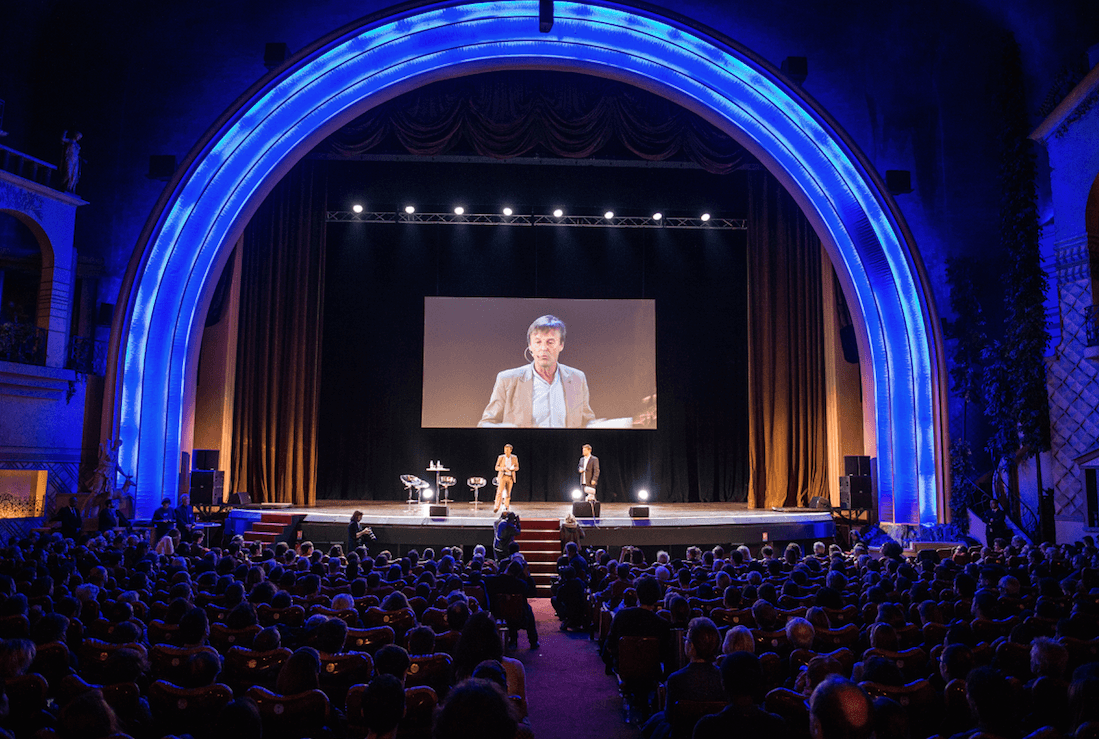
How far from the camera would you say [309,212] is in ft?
62.3

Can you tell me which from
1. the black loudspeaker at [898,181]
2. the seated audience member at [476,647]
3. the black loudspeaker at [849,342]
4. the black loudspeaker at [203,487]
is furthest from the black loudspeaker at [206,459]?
the black loudspeaker at [898,181]

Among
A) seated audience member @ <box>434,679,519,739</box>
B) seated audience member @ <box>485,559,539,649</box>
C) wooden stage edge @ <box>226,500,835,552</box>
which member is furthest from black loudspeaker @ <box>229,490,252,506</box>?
seated audience member @ <box>434,679,519,739</box>

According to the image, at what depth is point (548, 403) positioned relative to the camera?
62.6 ft

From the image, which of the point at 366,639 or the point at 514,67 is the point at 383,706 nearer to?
the point at 366,639

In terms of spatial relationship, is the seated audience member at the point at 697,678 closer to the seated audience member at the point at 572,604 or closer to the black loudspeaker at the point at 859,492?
the seated audience member at the point at 572,604

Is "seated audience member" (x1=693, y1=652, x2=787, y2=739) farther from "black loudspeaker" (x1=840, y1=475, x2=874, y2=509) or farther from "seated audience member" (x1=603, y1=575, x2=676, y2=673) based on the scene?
"black loudspeaker" (x1=840, y1=475, x2=874, y2=509)

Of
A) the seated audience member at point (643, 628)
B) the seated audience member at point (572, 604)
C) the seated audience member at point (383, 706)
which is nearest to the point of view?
the seated audience member at point (383, 706)

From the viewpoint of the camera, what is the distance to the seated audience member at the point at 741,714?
3.02 meters

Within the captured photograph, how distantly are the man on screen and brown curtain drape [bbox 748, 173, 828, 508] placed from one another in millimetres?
4335

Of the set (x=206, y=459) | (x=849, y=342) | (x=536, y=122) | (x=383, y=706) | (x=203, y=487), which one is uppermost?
(x=536, y=122)


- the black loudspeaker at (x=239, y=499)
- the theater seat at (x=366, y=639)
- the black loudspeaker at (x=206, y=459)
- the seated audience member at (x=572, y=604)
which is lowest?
the seated audience member at (x=572, y=604)

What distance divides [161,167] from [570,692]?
40.5ft

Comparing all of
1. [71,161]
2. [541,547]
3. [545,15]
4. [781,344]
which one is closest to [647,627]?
[541,547]

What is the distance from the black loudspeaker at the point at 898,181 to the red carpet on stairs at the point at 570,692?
33.5ft
